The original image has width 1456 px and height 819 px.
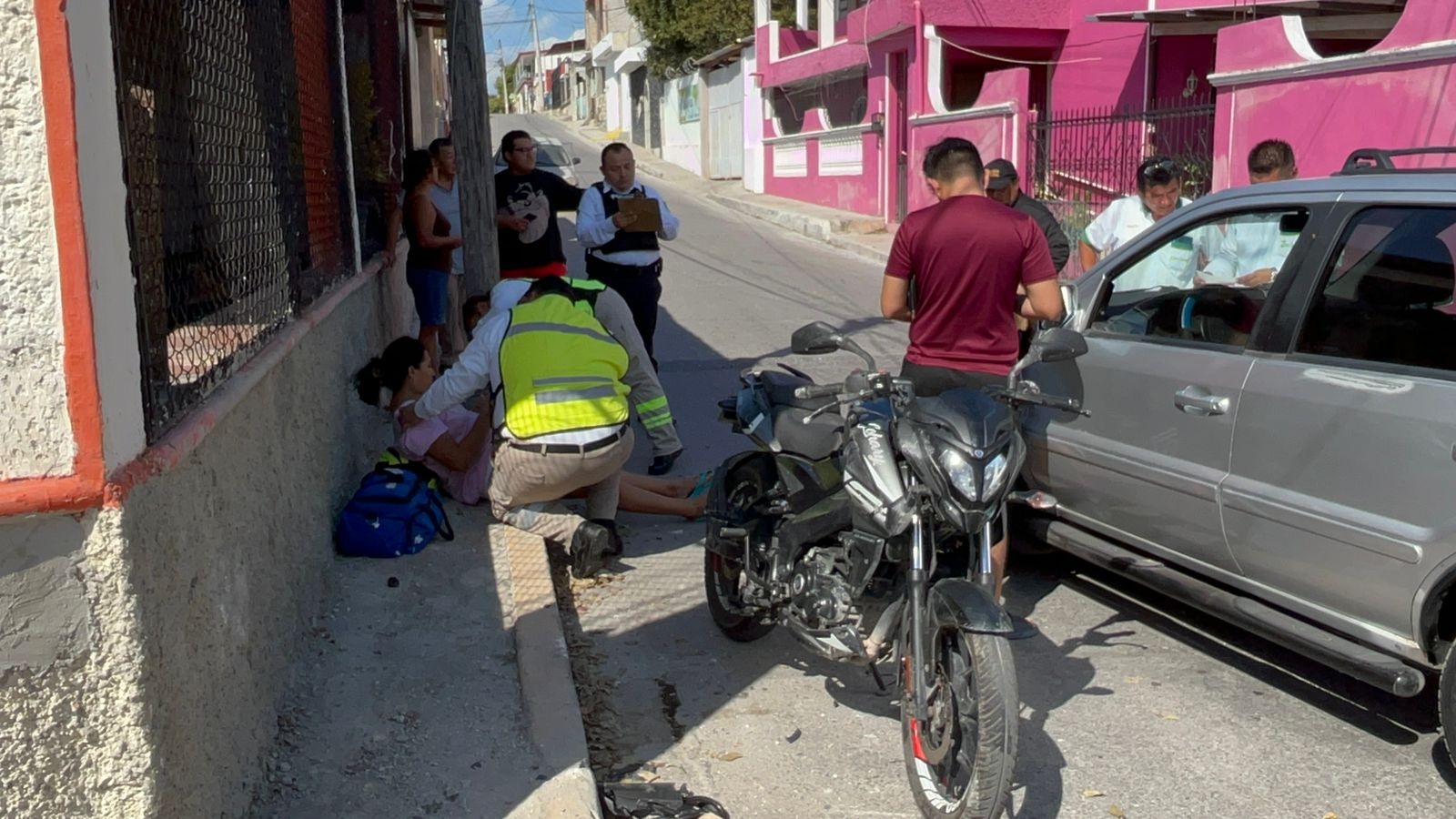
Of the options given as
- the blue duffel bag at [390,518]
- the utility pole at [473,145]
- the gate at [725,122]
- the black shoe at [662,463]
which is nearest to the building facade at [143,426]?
the blue duffel bag at [390,518]

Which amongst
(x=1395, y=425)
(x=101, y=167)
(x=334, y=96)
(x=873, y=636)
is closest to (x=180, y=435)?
(x=101, y=167)

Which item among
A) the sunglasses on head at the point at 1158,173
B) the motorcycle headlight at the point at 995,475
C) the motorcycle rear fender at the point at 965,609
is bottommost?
the motorcycle rear fender at the point at 965,609

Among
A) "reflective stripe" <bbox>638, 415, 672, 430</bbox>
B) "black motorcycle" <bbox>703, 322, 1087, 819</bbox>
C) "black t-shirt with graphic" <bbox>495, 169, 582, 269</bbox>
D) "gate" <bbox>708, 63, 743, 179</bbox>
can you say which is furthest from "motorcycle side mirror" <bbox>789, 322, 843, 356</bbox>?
"gate" <bbox>708, 63, 743, 179</bbox>

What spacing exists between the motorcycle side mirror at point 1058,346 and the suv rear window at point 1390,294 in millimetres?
818

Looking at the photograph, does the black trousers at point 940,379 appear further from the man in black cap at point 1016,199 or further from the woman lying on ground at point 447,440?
the man in black cap at point 1016,199

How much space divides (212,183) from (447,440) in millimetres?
2293

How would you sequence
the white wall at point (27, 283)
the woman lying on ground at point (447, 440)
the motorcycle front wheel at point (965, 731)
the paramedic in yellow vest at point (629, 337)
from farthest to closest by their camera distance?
the woman lying on ground at point (447, 440), the paramedic in yellow vest at point (629, 337), the motorcycle front wheel at point (965, 731), the white wall at point (27, 283)

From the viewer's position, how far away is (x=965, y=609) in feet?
11.0

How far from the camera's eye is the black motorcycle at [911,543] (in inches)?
132

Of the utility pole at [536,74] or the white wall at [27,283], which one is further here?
the utility pole at [536,74]

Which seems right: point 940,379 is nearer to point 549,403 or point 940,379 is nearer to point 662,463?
→ point 549,403

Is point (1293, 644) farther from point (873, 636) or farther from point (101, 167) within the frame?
point (101, 167)

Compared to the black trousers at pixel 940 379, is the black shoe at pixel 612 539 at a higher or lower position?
lower

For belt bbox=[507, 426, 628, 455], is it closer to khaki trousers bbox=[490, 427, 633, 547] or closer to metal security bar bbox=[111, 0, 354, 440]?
khaki trousers bbox=[490, 427, 633, 547]
